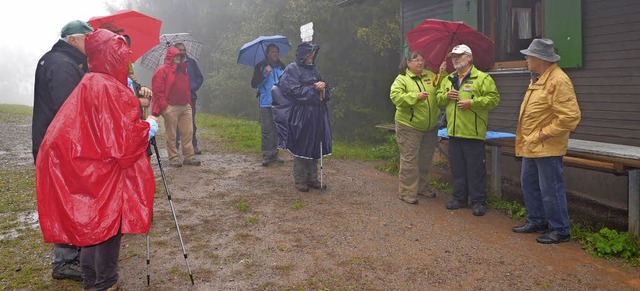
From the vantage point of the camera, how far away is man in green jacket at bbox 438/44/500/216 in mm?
5734

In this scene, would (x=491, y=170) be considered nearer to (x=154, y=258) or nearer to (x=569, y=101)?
(x=569, y=101)

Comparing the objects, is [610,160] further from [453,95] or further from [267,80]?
[267,80]

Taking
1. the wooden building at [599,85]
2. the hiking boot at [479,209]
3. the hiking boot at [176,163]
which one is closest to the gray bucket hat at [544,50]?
the wooden building at [599,85]

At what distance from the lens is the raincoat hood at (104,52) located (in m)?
3.28

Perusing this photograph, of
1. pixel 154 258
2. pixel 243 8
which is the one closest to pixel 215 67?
pixel 243 8

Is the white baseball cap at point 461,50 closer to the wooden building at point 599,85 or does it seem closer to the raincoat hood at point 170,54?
the wooden building at point 599,85

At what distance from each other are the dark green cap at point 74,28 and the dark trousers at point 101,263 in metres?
1.63

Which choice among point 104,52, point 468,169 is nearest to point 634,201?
point 468,169

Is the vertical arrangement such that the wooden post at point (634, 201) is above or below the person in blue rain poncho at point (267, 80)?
below

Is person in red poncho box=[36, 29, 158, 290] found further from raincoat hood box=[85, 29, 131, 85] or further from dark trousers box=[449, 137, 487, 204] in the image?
dark trousers box=[449, 137, 487, 204]

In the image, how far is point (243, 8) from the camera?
2692 cm

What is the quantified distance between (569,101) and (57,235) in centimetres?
436

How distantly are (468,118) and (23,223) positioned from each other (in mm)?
5349

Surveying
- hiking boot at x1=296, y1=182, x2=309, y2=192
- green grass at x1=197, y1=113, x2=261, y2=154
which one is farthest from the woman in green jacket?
green grass at x1=197, y1=113, x2=261, y2=154
